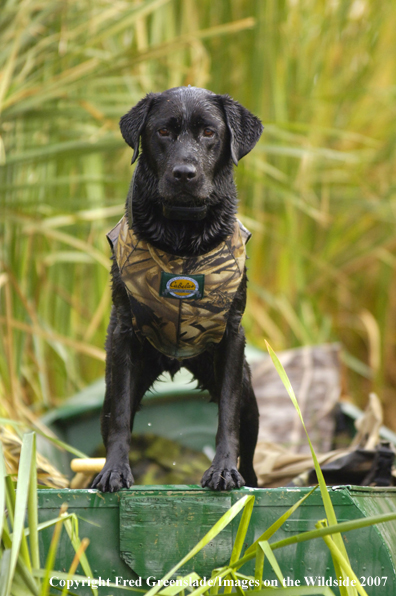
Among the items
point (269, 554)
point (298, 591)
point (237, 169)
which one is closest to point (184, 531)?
point (269, 554)

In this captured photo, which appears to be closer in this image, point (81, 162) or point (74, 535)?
point (74, 535)

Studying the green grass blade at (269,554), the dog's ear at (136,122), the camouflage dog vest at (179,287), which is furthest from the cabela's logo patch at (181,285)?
the green grass blade at (269,554)

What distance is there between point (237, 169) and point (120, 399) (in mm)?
2371

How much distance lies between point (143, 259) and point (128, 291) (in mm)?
109

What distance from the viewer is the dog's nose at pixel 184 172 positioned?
6.33 ft

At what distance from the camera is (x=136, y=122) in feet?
7.02

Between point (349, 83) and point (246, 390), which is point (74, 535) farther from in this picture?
point (349, 83)

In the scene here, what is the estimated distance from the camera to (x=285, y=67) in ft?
17.3

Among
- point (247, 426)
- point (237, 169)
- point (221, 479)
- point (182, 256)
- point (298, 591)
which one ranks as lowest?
point (298, 591)

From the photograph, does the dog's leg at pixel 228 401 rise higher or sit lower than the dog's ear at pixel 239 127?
lower

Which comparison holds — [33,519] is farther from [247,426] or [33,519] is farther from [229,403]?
[247,426]

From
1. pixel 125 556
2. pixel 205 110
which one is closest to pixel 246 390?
pixel 125 556

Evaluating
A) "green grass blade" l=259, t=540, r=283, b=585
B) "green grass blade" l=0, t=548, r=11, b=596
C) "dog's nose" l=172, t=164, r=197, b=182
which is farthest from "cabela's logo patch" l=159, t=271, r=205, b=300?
"green grass blade" l=0, t=548, r=11, b=596

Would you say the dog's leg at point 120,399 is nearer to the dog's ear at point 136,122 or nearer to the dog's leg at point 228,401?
the dog's leg at point 228,401
